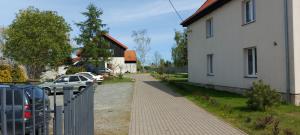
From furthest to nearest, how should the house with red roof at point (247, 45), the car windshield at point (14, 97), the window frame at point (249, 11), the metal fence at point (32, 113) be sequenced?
the window frame at point (249, 11)
the house with red roof at point (247, 45)
the car windshield at point (14, 97)
the metal fence at point (32, 113)

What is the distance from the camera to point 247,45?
18.8 m

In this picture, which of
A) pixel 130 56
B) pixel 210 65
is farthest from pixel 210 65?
pixel 130 56

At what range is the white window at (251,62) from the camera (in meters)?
18.6

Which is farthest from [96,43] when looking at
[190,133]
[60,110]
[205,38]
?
[60,110]

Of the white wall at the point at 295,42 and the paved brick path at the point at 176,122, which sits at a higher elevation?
the white wall at the point at 295,42

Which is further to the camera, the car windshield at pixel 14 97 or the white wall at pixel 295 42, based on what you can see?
the white wall at pixel 295 42

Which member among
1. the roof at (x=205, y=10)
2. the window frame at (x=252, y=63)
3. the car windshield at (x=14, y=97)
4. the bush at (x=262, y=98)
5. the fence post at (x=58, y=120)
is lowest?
the bush at (x=262, y=98)

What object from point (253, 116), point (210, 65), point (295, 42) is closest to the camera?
point (253, 116)

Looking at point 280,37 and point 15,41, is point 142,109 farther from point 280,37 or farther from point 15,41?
point 15,41

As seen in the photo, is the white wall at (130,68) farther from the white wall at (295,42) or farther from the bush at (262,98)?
the bush at (262,98)

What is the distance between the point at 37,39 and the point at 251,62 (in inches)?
1027

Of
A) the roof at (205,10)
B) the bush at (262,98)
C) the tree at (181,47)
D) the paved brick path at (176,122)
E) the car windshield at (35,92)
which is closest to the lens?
the car windshield at (35,92)

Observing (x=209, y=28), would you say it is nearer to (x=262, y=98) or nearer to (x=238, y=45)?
(x=238, y=45)

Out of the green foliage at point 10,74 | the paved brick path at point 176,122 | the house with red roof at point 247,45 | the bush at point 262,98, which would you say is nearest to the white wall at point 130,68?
the green foliage at point 10,74
